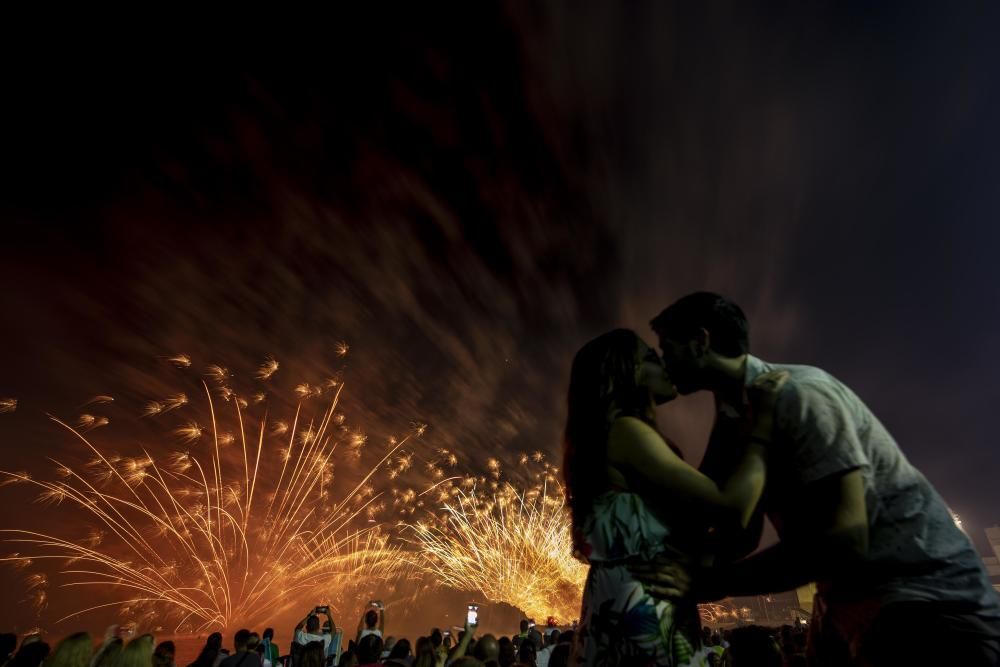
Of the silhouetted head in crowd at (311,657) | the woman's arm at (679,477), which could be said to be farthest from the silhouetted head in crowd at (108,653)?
the woman's arm at (679,477)

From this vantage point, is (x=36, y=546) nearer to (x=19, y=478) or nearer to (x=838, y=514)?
(x=19, y=478)

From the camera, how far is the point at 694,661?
6.47 feet

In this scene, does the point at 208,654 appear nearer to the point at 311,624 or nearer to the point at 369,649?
the point at 311,624

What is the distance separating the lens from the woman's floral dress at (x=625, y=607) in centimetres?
189

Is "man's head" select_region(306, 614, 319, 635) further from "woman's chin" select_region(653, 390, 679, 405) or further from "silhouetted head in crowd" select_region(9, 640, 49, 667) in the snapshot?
"woman's chin" select_region(653, 390, 679, 405)

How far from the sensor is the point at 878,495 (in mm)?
1961

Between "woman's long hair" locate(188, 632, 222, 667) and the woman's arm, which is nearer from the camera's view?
the woman's arm

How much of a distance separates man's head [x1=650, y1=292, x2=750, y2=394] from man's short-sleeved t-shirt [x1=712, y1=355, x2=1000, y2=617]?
17.6 inches

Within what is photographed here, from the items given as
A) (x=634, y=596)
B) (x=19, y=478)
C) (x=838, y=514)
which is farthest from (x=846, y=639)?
(x=19, y=478)

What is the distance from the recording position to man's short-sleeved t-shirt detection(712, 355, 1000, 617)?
5.95 feet

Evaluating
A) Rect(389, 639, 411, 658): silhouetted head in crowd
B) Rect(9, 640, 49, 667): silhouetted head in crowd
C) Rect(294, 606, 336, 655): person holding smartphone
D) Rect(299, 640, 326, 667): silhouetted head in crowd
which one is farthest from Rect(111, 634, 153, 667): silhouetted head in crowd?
Rect(294, 606, 336, 655): person holding smartphone

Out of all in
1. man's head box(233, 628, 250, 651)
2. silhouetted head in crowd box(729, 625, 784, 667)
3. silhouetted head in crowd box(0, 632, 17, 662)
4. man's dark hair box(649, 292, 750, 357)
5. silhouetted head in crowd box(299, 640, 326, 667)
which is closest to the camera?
man's dark hair box(649, 292, 750, 357)

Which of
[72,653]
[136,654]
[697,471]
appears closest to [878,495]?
[697,471]

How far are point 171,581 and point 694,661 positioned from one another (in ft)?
222
